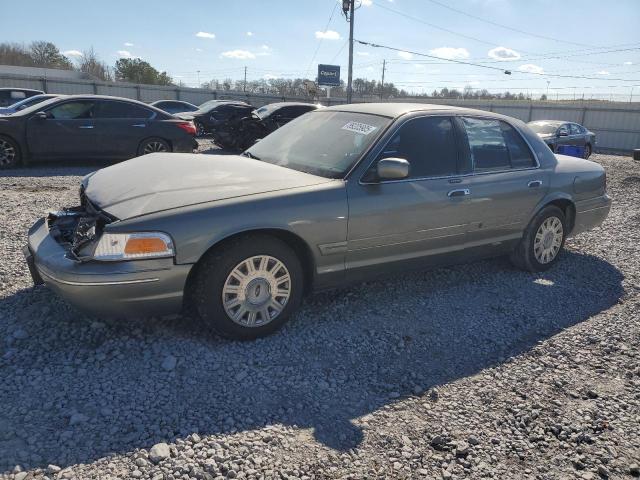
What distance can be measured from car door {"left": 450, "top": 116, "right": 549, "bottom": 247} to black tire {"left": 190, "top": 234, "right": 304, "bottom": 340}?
69.2 inches

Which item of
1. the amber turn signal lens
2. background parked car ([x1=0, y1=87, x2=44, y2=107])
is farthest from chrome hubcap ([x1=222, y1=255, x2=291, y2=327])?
background parked car ([x1=0, y1=87, x2=44, y2=107])

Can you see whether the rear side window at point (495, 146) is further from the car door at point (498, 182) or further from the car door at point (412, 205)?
the car door at point (412, 205)

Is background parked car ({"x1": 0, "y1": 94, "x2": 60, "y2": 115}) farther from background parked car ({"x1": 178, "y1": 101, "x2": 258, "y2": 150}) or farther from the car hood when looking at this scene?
the car hood

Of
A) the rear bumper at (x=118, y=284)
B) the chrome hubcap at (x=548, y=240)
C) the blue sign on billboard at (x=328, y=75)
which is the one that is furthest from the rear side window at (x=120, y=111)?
the blue sign on billboard at (x=328, y=75)

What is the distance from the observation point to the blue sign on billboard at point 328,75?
120ft

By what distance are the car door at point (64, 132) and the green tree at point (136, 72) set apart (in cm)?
5549

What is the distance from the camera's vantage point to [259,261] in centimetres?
332

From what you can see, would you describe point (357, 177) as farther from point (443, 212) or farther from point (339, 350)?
point (339, 350)

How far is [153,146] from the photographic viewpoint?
10664 millimetres

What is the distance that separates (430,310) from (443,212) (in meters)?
0.83

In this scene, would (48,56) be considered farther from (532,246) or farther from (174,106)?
(532,246)

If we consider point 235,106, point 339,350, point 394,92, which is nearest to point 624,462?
point 339,350

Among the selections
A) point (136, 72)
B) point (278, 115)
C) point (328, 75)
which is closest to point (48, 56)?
point (136, 72)

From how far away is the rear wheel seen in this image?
34.4 ft
